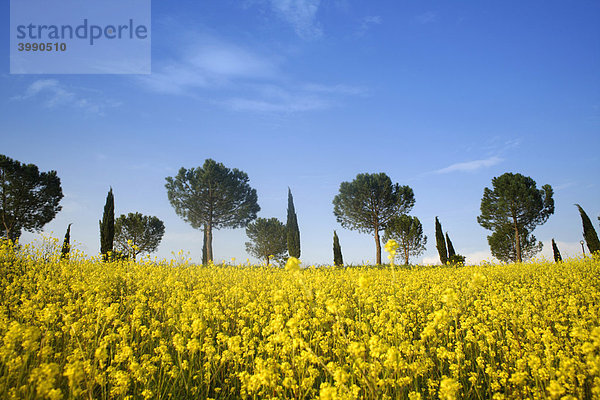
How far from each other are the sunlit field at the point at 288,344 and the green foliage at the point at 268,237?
33.6 meters

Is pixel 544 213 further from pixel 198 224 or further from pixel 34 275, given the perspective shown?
pixel 34 275

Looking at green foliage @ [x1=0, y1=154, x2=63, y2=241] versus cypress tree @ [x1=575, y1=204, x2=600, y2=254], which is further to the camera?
green foliage @ [x1=0, y1=154, x2=63, y2=241]

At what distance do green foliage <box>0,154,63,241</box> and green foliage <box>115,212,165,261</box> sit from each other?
Answer: 24.8ft

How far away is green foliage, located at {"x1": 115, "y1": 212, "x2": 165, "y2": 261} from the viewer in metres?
36.5

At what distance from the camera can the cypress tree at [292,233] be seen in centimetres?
3198

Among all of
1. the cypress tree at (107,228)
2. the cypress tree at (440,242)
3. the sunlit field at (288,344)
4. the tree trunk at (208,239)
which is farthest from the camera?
the tree trunk at (208,239)

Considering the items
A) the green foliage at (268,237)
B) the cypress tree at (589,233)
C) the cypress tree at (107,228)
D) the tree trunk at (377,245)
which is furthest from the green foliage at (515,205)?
the cypress tree at (107,228)

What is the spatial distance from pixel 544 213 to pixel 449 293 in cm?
3650

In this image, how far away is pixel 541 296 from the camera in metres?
5.59

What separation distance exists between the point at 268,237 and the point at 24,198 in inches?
1010

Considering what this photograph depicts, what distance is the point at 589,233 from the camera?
2425cm

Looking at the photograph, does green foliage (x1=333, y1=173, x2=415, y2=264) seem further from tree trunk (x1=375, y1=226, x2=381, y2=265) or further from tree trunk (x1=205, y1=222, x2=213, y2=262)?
tree trunk (x1=205, y1=222, x2=213, y2=262)

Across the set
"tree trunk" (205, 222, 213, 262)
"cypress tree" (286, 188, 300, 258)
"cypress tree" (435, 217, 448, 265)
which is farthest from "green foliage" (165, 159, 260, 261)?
"cypress tree" (435, 217, 448, 265)

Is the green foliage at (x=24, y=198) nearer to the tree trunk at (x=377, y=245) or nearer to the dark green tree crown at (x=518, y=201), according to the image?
the tree trunk at (x=377, y=245)
